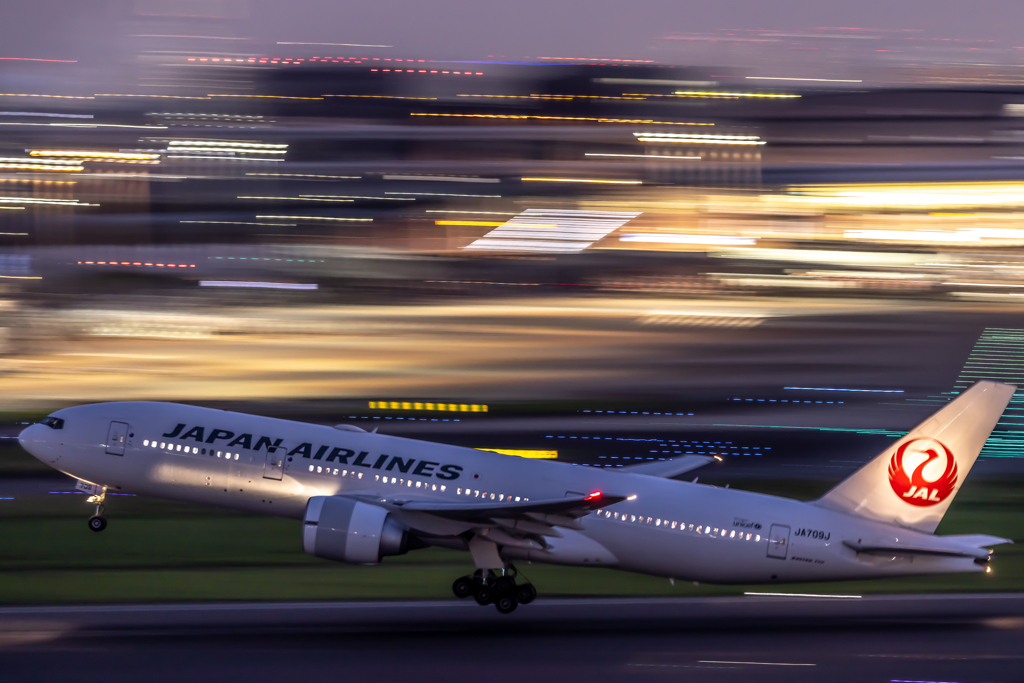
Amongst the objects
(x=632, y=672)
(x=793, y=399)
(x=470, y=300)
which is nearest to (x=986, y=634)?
(x=632, y=672)

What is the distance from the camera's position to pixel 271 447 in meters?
22.6

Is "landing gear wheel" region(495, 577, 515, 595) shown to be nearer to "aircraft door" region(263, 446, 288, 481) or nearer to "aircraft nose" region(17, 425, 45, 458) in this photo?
"aircraft door" region(263, 446, 288, 481)

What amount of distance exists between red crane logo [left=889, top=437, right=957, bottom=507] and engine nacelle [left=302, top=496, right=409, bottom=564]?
1074 centimetres

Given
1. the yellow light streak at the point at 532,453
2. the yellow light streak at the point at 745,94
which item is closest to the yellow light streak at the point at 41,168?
the yellow light streak at the point at 745,94

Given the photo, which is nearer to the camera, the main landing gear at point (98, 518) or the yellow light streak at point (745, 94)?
the main landing gear at point (98, 518)

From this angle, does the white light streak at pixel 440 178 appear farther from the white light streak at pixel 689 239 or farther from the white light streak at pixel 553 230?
the white light streak at pixel 689 239

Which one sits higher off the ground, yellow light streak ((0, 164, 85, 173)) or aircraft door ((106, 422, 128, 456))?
yellow light streak ((0, 164, 85, 173))

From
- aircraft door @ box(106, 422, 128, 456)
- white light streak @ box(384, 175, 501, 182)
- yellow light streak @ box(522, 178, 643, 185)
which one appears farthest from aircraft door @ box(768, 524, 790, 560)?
yellow light streak @ box(522, 178, 643, 185)

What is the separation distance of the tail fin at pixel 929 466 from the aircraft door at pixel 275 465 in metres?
12.5

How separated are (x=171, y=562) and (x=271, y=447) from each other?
5.59 metres

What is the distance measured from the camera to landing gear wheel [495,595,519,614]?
21672 millimetres

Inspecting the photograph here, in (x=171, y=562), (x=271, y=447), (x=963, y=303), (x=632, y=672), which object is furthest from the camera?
(x=963, y=303)

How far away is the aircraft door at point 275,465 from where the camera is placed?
22.4 m

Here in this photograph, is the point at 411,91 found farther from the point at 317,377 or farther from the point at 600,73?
the point at 317,377
